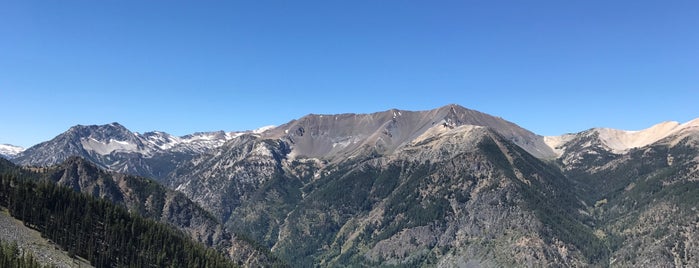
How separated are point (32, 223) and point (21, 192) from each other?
13727 millimetres

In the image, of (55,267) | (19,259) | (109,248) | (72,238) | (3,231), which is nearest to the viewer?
(19,259)

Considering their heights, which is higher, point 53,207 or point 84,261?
point 53,207

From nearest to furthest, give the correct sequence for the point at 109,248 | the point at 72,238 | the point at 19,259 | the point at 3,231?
the point at 19,259
the point at 3,231
the point at 72,238
the point at 109,248

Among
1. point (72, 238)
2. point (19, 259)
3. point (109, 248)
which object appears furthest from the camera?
point (109, 248)

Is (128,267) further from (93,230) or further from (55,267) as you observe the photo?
(55,267)

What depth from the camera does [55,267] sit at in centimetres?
15175

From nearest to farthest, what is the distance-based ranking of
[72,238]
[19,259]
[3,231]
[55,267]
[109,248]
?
1. [19,259]
2. [55,267]
3. [3,231]
4. [72,238]
5. [109,248]

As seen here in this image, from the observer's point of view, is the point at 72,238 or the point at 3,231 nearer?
the point at 3,231

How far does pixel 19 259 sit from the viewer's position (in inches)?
5522

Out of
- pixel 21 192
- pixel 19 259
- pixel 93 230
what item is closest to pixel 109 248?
pixel 93 230

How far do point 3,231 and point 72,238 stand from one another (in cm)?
2074

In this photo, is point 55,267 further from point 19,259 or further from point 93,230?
point 93,230

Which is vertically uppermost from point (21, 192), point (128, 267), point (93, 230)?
A: point (21, 192)

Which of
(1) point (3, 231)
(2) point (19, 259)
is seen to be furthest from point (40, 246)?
(2) point (19, 259)
